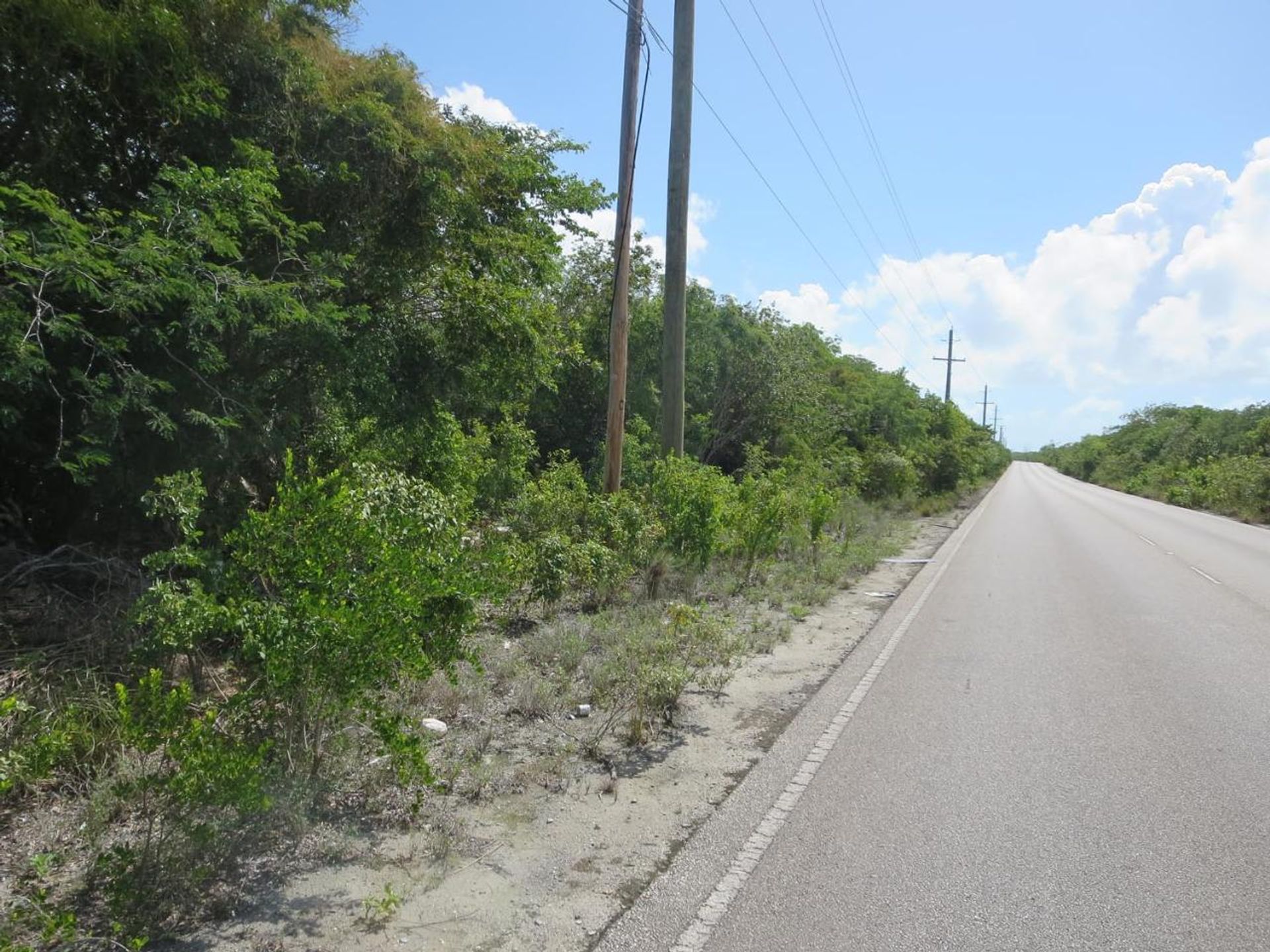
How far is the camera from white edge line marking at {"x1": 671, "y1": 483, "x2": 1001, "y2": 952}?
3713 mm

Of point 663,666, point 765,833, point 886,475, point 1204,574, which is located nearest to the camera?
point 765,833

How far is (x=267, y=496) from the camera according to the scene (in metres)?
8.05

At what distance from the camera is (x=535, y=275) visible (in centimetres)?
1074

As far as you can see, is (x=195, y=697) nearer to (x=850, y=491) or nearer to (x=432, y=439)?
(x=432, y=439)

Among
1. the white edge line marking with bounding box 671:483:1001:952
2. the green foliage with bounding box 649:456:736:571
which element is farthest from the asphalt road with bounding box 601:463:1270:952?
the green foliage with bounding box 649:456:736:571

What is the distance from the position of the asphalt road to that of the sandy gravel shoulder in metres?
0.20

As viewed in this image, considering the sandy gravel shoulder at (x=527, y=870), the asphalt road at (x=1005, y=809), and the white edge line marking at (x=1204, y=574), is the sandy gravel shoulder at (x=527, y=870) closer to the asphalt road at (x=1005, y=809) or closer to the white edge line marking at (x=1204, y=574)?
the asphalt road at (x=1005, y=809)

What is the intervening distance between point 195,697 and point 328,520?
1.79 meters

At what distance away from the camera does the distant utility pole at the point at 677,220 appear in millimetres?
11141

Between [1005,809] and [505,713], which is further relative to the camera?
[505,713]

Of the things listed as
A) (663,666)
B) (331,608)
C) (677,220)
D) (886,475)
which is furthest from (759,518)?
(886,475)

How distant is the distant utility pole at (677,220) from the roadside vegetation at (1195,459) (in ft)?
98.8

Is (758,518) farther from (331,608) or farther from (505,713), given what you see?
(331,608)

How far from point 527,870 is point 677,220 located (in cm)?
870
